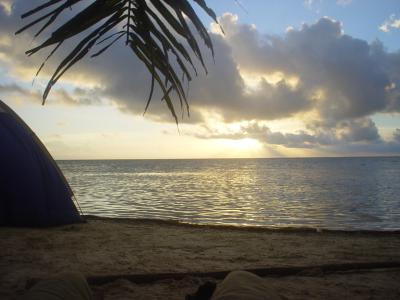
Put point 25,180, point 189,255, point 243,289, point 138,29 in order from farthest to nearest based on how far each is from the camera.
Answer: point 25,180, point 189,255, point 243,289, point 138,29

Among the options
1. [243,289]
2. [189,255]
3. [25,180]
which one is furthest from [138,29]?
[25,180]

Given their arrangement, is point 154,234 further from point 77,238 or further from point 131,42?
point 131,42

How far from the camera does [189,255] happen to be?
7402 millimetres

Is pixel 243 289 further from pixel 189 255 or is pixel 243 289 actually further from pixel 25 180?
pixel 25 180

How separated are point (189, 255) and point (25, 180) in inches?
195

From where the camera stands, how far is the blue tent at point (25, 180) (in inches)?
367

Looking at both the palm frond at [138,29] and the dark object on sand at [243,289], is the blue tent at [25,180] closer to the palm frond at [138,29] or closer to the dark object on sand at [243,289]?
the dark object on sand at [243,289]

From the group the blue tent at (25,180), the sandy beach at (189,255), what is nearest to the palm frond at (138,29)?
the sandy beach at (189,255)

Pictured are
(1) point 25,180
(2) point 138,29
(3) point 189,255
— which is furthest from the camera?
(1) point 25,180

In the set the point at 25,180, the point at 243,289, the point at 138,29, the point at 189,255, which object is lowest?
the point at 189,255

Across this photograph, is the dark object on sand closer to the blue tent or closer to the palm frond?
Answer: the palm frond

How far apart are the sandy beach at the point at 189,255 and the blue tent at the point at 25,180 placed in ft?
1.38

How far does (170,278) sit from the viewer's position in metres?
5.58

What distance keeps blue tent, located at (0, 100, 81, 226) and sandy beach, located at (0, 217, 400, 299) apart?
421 millimetres
